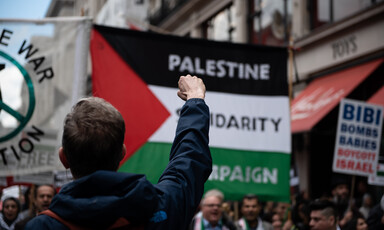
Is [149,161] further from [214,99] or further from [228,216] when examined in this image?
[228,216]

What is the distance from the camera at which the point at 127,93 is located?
6.08 m

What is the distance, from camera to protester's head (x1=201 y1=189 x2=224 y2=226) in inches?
279

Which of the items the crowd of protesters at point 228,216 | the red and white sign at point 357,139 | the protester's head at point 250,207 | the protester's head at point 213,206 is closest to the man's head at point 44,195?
the crowd of protesters at point 228,216

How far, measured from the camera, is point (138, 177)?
171 cm

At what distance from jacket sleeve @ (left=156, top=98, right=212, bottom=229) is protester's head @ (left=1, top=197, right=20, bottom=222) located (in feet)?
22.0

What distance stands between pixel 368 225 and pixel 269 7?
38.2 feet

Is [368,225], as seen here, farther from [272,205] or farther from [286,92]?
[272,205]

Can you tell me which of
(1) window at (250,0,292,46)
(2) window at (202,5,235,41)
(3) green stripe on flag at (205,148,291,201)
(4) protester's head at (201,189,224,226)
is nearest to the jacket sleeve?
(3) green stripe on flag at (205,148,291,201)

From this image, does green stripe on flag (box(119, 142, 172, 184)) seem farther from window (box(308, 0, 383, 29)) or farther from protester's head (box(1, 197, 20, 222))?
window (box(308, 0, 383, 29))

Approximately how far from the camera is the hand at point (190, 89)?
2.10 meters

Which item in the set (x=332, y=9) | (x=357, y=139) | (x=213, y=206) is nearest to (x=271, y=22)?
(x=332, y=9)

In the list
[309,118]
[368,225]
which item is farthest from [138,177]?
[309,118]

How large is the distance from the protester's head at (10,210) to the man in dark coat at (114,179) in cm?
671

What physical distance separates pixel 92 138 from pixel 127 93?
4367mm
